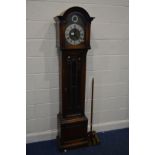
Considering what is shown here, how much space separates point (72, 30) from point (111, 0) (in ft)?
2.38

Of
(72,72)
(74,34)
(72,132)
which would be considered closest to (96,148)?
(72,132)

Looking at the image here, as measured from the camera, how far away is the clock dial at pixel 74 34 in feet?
6.87

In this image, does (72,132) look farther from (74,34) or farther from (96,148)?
(74,34)

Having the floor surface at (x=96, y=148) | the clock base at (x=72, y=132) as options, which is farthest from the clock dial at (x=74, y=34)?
the floor surface at (x=96, y=148)

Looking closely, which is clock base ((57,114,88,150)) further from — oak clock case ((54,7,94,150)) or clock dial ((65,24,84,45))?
clock dial ((65,24,84,45))

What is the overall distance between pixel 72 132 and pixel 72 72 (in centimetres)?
72

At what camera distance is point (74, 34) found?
2.11 meters

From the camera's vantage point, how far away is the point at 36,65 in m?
2.29

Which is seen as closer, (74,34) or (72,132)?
(74,34)

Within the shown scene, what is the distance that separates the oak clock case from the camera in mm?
2070

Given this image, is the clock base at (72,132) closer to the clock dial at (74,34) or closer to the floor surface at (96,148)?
the floor surface at (96,148)

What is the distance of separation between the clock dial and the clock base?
88 cm
